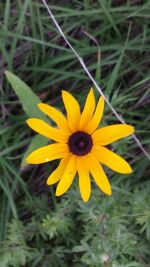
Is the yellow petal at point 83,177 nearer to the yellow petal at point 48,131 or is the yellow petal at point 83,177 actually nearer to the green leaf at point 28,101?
the yellow petal at point 48,131

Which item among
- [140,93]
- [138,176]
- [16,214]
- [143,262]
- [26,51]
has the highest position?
[26,51]

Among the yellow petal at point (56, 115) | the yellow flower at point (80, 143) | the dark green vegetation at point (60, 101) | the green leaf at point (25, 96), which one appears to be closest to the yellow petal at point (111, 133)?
the yellow flower at point (80, 143)

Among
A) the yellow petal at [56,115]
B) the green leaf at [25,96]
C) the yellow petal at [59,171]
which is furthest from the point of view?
the green leaf at [25,96]

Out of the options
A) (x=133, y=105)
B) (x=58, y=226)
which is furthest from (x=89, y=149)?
(x=133, y=105)

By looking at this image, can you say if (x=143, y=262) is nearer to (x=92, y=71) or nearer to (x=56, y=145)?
(x=56, y=145)

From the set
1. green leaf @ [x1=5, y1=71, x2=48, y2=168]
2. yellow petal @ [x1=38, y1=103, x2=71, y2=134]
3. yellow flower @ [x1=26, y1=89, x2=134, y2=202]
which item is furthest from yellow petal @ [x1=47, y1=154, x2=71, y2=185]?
green leaf @ [x1=5, y1=71, x2=48, y2=168]

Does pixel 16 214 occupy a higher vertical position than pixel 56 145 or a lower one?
lower
